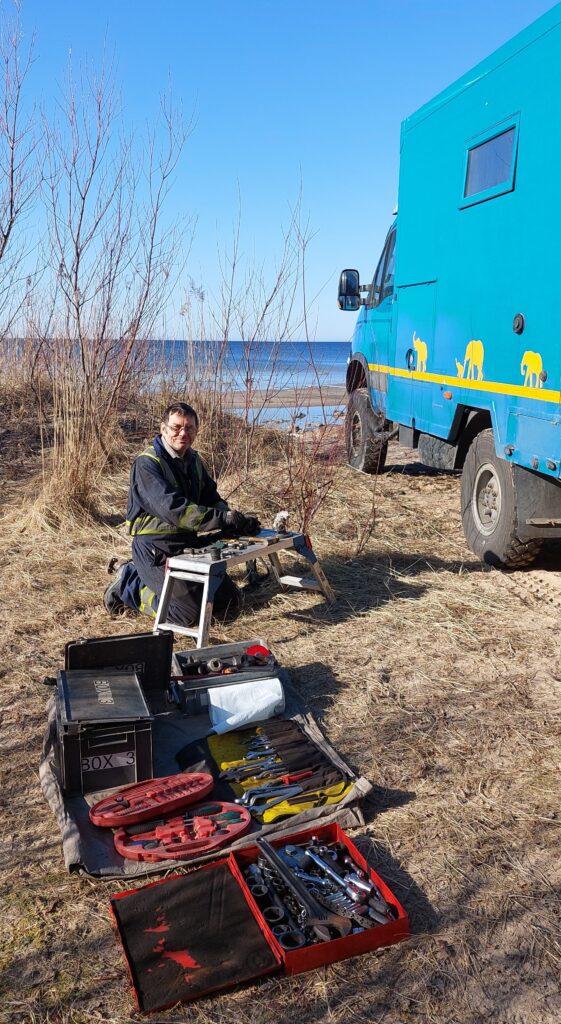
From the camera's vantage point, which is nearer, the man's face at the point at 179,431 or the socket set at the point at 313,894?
the socket set at the point at 313,894

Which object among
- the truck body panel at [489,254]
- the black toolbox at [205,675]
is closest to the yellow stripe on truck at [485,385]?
the truck body panel at [489,254]

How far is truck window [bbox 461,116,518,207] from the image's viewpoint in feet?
14.9

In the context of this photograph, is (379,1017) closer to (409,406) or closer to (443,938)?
(443,938)

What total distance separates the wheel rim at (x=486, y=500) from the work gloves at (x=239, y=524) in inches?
66.8

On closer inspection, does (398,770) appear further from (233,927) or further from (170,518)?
(170,518)

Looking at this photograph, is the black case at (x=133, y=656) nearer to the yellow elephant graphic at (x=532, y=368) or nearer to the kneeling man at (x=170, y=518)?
the kneeling man at (x=170, y=518)

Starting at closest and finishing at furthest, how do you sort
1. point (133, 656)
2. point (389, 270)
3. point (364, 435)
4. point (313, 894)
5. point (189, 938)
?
point (189, 938) < point (313, 894) < point (133, 656) < point (389, 270) < point (364, 435)

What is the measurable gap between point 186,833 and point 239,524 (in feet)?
6.40

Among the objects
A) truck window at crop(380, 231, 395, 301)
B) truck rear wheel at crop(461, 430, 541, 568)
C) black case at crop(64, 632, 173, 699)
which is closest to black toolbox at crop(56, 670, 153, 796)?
black case at crop(64, 632, 173, 699)

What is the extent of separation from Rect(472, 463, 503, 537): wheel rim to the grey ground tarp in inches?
94.3

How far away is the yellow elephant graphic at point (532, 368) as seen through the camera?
4.22 metres

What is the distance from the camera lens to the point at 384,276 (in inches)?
288

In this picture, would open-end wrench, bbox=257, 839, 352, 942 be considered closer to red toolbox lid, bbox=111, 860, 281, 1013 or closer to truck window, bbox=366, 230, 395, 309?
red toolbox lid, bbox=111, 860, 281, 1013

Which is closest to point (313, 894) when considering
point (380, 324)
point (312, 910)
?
point (312, 910)
